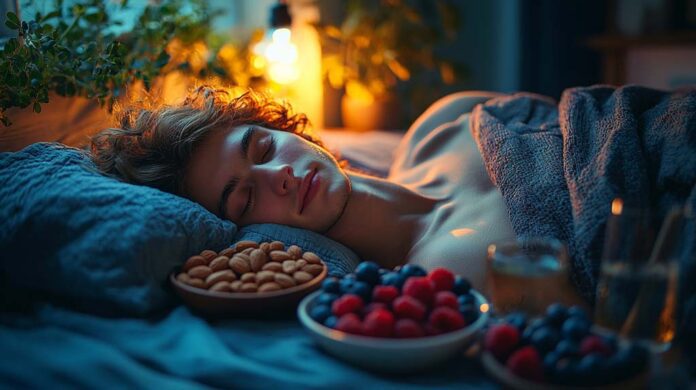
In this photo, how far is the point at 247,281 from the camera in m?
0.99

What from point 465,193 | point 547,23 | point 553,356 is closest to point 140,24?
point 465,193

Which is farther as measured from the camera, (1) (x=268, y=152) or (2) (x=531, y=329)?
(1) (x=268, y=152)

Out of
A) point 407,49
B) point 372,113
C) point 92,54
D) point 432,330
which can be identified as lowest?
point 372,113

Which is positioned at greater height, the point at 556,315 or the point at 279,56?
the point at 279,56

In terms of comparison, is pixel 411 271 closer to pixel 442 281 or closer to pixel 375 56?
pixel 442 281

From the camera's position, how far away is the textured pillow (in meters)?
0.99

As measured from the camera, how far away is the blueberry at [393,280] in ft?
2.96

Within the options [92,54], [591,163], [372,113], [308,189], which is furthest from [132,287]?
[372,113]

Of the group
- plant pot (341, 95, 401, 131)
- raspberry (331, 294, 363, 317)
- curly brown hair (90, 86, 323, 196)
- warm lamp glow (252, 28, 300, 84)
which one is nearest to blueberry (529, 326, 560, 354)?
raspberry (331, 294, 363, 317)

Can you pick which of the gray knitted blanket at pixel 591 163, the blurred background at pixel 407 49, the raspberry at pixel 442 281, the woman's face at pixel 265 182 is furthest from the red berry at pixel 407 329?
the blurred background at pixel 407 49

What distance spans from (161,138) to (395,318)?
708 mm

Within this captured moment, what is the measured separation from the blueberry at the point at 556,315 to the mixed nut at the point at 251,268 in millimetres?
356

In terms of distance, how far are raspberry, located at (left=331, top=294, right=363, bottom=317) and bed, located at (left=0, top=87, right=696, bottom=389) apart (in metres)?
0.06

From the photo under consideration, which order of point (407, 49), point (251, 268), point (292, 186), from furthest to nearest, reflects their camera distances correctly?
point (407, 49) < point (292, 186) < point (251, 268)
